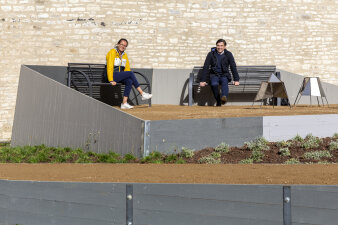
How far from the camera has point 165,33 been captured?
577 inches

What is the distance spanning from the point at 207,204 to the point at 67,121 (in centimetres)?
549

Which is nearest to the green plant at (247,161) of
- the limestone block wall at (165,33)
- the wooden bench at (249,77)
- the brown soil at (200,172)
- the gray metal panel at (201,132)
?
the brown soil at (200,172)

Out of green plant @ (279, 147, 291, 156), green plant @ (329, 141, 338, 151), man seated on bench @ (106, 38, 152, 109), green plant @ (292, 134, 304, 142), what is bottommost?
green plant @ (279, 147, 291, 156)

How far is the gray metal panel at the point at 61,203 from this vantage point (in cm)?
532

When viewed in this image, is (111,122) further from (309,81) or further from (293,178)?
(309,81)

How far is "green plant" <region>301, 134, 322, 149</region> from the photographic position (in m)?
8.70

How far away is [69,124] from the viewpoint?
1015 centimetres

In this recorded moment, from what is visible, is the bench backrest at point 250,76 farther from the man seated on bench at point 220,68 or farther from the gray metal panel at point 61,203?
the gray metal panel at point 61,203

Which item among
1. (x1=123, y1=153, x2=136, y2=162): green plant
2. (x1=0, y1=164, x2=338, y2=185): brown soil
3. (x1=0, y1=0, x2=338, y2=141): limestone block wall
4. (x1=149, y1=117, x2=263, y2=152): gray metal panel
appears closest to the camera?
(x1=0, y1=164, x2=338, y2=185): brown soil

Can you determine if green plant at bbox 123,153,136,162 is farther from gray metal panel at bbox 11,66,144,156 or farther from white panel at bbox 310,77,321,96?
white panel at bbox 310,77,321,96

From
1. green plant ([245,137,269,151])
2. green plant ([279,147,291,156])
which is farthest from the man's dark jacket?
green plant ([279,147,291,156])

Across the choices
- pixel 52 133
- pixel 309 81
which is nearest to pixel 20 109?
pixel 52 133

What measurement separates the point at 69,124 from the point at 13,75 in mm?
4696

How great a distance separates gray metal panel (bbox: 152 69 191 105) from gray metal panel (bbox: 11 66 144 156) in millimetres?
2828
